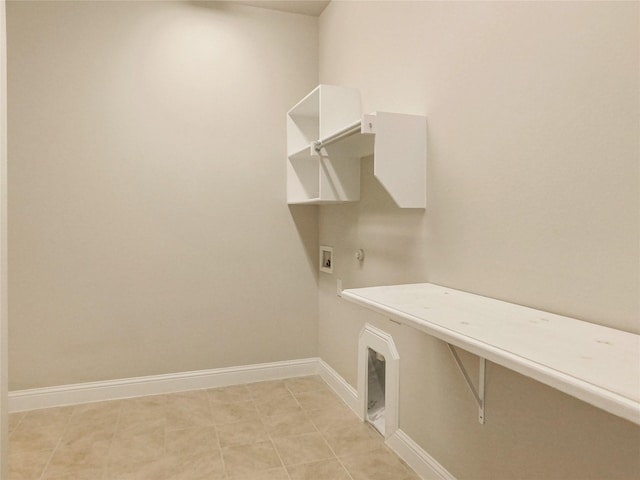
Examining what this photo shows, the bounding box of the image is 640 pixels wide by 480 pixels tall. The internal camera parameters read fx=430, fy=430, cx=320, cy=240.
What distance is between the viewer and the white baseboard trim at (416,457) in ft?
5.99

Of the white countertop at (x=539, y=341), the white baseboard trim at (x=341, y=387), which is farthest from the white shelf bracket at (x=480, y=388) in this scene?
the white baseboard trim at (x=341, y=387)

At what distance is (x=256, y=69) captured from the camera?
3.00 metres

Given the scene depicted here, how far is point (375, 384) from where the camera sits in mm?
2490

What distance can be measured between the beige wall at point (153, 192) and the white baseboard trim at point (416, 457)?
3.94 ft

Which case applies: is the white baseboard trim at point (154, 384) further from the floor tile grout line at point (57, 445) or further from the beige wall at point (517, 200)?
the beige wall at point (517, 200)

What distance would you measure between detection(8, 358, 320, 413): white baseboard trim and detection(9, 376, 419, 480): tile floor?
0.20 ft

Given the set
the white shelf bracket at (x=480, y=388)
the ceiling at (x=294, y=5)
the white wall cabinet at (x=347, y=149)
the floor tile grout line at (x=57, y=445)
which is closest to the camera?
the white shelf bracket at (x=480, y=388)

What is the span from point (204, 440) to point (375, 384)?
0.98 m

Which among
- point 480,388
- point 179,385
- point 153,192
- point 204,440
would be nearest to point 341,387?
point 204,440

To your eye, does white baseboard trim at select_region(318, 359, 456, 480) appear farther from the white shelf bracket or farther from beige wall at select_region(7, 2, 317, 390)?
beige wall at select_region(7, 2, 317, 390)

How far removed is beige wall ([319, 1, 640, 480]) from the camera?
1.09 meters

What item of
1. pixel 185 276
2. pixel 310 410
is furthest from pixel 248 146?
pixel 310 410

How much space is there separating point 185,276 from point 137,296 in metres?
0.32

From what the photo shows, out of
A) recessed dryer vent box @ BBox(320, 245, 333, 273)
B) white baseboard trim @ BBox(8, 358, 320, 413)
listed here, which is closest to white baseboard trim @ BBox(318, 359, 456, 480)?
white baseboard trim @ BBox(8, 358, 320, 413)
